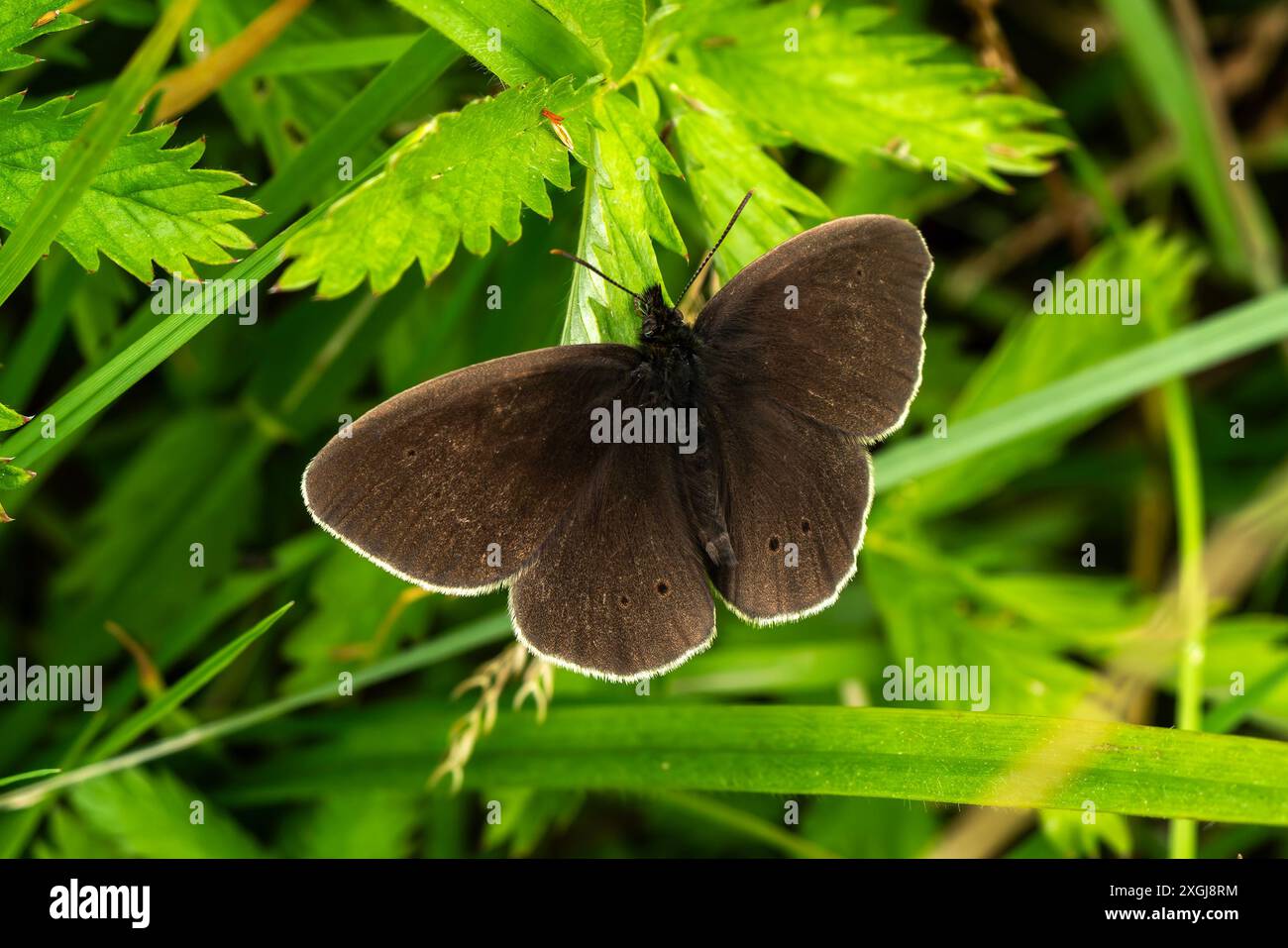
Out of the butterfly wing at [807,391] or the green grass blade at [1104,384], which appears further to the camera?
the green grass blade at [1104,384]

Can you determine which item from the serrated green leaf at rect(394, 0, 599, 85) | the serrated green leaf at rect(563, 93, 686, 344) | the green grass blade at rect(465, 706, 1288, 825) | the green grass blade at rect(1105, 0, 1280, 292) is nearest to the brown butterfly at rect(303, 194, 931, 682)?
the serrated green leaf at rect(563, 93, 686, 344)

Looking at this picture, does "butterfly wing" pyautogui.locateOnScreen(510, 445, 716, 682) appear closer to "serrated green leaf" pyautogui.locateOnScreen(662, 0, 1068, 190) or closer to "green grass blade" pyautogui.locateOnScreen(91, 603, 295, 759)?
"green grass blade" pyautogui.locateOnScreen(91, 603, 295, 759)

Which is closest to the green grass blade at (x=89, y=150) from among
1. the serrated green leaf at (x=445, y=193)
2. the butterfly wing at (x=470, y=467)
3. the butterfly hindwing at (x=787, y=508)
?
the serrated green leaf at (x=445, y=193)

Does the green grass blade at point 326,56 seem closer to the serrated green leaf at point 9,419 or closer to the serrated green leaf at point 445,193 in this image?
the serrated green leaf at point 445,193
